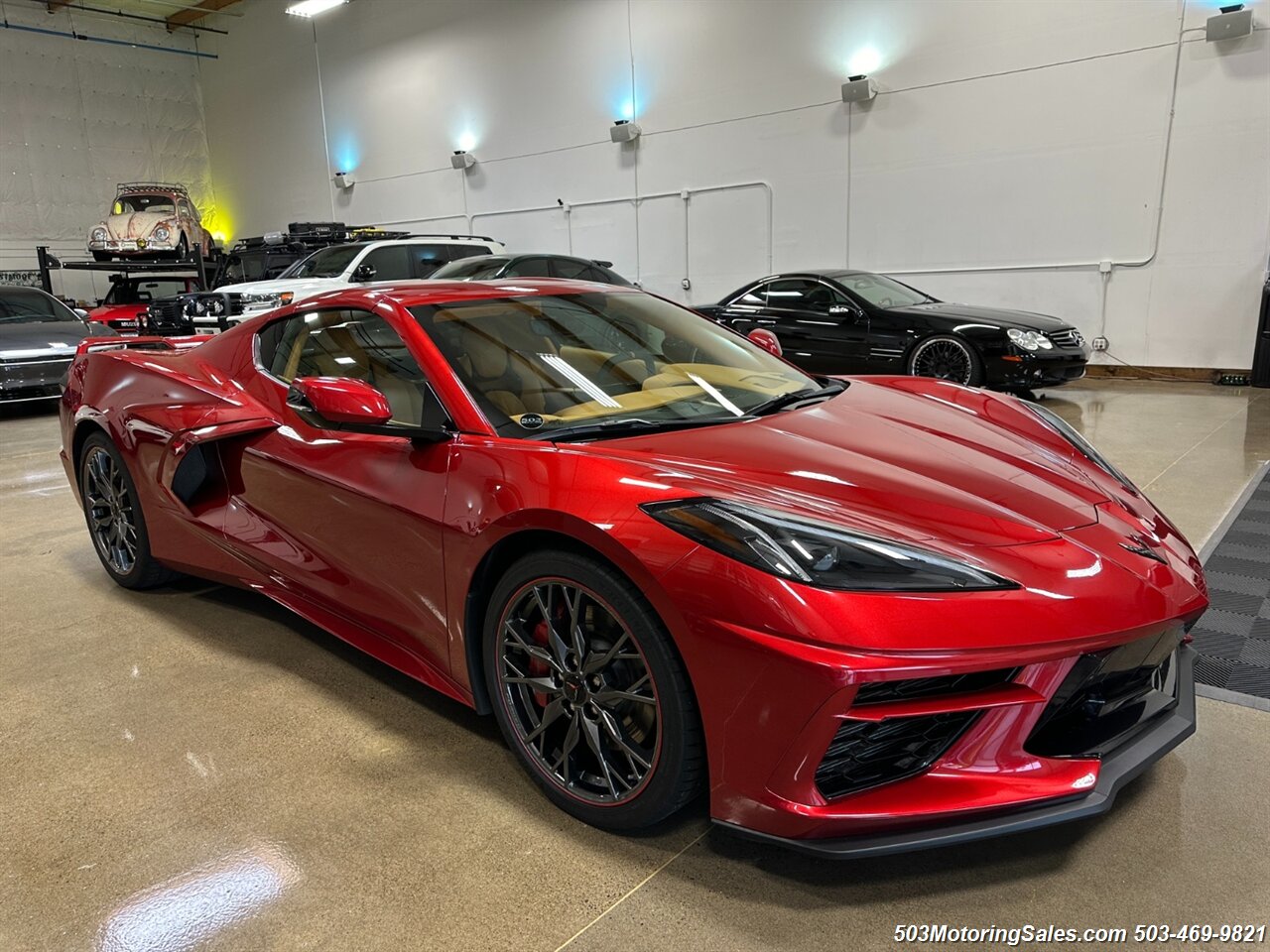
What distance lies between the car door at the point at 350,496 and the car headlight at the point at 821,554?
0.75 metres

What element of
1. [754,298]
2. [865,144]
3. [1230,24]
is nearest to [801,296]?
[754,298]

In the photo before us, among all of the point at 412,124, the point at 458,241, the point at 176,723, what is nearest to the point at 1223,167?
the point at 458,241

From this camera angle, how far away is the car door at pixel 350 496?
2.08 meters

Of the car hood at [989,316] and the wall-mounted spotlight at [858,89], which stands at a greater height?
the wall-mounted spotlight at [858,89]

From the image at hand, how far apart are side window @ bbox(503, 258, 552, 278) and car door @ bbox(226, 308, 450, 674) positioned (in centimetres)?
684

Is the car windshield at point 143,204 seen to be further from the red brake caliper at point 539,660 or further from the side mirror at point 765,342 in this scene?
the red brake caliper at point 539,660

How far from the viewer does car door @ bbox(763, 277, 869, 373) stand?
7.71 meters

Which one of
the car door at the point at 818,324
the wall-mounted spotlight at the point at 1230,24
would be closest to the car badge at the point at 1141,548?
the car door at the point at 818,324

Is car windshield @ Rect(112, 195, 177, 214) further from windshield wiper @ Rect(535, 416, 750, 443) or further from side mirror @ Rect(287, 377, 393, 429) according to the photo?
windshield wiper @ Rect(535, 416, 750, 443)

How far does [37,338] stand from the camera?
8141 mm

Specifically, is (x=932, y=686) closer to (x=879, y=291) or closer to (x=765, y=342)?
(x=765, y=342)

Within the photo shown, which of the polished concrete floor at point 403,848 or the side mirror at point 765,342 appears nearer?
the polished concrete floor at point 403,848

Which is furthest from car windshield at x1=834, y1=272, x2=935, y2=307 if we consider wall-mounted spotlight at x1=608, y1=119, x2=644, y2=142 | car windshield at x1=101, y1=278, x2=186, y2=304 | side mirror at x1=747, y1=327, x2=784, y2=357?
car windshield at x1=101, y1=278, x2=186, y2=304

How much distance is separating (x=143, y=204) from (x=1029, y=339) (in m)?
15.0
